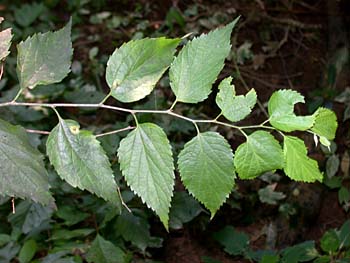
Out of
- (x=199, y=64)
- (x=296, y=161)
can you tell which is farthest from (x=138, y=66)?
(x=296, y=161)

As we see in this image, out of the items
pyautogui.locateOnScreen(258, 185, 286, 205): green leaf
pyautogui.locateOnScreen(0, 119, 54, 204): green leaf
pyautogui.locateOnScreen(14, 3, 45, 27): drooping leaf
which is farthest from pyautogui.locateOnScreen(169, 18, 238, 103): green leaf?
pyautogui.locateOnScreen(14, 3, 45, 27): drooping leaf

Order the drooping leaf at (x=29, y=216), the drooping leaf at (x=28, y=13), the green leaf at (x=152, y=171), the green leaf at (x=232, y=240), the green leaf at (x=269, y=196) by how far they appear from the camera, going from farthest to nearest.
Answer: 1. the drooping leaf at (x=28, y=13)
2. the green leaf at (x=269, y=196)
3. the green leaf at (x=232, y=240)
4. the drooping leaf at (x=29, y=216)
5. the green leaf at (x=152, y=171)

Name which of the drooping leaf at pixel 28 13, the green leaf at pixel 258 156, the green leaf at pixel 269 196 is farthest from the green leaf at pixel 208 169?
the drooping leaf at pixel 28 13

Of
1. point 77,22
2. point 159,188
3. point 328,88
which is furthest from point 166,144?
point 77,22

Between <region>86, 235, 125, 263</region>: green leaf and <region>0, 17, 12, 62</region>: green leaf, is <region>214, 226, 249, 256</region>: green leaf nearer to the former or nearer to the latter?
<region>86, 235, 125, 263</region>: green leaf

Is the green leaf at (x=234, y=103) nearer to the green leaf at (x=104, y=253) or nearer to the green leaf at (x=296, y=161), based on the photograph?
the green leaf at (x=296, y=161)

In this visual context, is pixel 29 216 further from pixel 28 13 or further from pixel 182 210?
pixel 28 13

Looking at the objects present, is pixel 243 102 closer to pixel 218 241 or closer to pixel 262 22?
pixel 218 241
